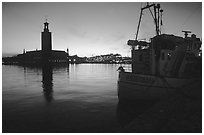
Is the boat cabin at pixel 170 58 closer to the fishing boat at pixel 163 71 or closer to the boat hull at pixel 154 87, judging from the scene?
the fishing boat at pixel 163 71

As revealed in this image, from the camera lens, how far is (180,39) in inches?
671

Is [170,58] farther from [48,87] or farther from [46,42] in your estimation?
[46,42]

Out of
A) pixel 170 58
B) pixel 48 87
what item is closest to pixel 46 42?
pixel 48 87

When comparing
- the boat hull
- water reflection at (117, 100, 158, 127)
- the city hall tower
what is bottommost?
water reflection at (117, 100, 158, 127)

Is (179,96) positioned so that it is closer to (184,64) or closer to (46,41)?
(184,64)

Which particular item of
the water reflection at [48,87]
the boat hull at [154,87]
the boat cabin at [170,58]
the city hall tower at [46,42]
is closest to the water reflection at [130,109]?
the boat hull at [154,87]

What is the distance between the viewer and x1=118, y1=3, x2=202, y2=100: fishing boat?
13914 mm

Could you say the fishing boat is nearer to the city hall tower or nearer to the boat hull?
the boat hull

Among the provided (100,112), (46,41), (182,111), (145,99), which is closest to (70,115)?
(100,112)

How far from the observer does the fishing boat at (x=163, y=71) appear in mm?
13914

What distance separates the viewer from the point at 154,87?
1460cm

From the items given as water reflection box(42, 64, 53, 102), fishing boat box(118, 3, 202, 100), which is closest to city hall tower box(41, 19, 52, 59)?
water reflection box(42, 64, 53, 102)

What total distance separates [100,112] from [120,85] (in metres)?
4.16

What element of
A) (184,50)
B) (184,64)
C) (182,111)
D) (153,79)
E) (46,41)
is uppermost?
(46,41)
